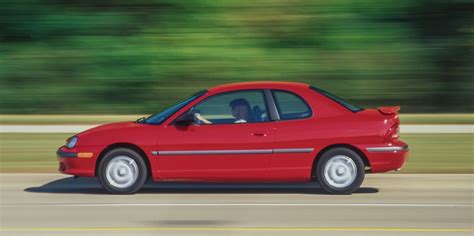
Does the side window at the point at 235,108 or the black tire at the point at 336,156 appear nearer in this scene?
the black tire at the point at 336,156

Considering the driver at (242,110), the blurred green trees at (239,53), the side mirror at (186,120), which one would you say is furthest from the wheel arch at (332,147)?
the blurred green trees at (239,53)

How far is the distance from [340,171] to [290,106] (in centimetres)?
98

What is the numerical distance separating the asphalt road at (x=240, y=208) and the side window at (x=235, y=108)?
892 mm

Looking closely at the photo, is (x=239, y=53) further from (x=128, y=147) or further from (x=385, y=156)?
(x=385, y=156)

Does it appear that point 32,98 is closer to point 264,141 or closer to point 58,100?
point 58,100

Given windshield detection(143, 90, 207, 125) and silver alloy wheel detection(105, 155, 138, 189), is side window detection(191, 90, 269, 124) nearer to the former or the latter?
windshield detection(143, 90, 207, 125)

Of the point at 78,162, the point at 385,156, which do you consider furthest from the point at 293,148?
the point at 78,162

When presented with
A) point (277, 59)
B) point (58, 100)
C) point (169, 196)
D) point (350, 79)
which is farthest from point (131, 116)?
point (169, 196)

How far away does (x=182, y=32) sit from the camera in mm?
20547

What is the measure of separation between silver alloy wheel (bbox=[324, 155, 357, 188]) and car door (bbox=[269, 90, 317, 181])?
225 millimetres

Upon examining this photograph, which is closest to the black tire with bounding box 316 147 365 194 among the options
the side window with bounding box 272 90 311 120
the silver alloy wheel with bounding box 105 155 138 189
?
the side window with bounding box 272 90 311 120

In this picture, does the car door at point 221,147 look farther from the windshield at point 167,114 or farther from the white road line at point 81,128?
the white road line at point 81,128

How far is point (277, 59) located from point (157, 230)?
40.4 ft

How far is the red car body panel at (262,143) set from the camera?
10.3 m
